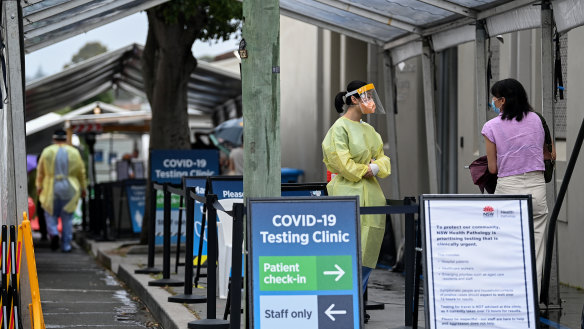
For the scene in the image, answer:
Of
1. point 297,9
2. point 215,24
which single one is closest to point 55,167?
point 215,24

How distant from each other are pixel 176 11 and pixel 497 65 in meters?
5.37

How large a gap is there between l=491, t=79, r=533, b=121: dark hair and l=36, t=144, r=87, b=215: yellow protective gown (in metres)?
11.0

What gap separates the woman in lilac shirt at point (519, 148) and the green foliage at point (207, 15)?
28.0 ft

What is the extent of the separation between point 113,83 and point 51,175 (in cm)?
1038

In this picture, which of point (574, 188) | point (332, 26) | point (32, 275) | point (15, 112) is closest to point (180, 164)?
point (332, 26)

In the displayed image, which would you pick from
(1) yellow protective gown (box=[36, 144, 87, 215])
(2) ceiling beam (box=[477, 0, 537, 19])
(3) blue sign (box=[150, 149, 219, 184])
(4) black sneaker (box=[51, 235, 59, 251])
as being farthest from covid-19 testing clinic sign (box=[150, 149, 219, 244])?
(2) ceiling beam (box=[477, 0, 537, 19])

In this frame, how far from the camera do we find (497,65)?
521 inches

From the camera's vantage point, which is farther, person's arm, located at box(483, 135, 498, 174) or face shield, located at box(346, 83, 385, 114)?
person's arm, located at box(483, 135, 498, 174)

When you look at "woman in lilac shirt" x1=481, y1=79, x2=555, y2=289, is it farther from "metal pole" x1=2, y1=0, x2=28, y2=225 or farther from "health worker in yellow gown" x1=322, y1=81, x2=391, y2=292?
"metal pole" x1=2, y1=0, x2=28, y2=225

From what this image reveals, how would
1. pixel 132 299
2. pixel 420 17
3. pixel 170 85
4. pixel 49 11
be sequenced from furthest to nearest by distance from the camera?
pixel 170 85, pixel 132 299, pixel 49 11, pixel 420 17

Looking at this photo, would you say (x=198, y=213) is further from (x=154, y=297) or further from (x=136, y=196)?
(x=136, y=196)

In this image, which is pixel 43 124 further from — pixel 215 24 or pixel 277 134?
pixel 277 134

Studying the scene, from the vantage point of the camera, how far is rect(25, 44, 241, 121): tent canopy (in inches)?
882

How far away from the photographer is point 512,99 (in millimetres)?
8484
